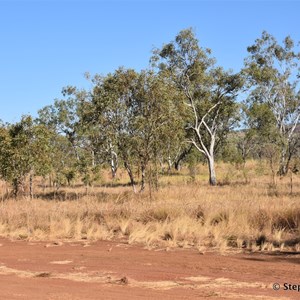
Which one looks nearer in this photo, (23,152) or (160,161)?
(23,152)

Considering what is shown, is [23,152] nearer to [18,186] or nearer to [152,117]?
[18,186]

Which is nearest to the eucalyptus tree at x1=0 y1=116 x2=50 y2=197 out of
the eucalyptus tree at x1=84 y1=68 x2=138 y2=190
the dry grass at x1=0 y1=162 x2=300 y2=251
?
the eucalyptus tree at x1=84 y1=68 x2=138 y2=190

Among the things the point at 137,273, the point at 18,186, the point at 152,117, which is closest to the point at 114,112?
the point at 152,117

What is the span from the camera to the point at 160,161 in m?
24.8

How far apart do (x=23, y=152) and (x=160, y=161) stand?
7.62 metres

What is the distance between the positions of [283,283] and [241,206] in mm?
Answer: 6939

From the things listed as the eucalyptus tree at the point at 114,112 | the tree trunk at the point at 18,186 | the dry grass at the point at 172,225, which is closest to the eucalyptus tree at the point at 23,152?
the tree trunk at the point at 18,186

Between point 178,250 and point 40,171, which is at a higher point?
point 40,171

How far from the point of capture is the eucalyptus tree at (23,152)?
68.6 ft

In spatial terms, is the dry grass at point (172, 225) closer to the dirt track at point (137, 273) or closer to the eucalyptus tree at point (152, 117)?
the dirt track at point (137, 273)

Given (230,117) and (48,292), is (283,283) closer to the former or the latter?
(48,292)

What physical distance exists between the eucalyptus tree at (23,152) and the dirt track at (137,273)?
37.5 feet

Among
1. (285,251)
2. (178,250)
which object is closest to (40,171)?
(178,250)

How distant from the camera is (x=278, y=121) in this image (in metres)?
39.0
